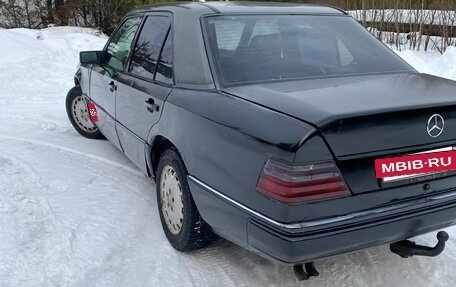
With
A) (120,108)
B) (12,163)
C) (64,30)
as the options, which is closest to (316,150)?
(120,108)

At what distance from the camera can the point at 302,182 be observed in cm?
227

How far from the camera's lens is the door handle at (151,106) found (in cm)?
349

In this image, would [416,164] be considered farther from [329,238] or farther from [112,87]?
[112,87]

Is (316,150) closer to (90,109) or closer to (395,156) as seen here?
(395,156)

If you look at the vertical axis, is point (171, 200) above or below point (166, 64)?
below

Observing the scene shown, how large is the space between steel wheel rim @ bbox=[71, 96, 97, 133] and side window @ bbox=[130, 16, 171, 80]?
210cm

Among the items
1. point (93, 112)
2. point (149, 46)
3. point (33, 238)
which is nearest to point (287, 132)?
point (149, 46)

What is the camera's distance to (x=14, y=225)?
12.2 feet

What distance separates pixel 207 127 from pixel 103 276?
1.14 metres

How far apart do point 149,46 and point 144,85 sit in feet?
1.16

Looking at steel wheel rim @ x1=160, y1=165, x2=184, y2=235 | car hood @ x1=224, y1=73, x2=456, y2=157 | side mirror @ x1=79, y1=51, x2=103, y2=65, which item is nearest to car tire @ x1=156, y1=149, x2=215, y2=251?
steel wheel rim @ x1=160, y1=165, x2=184, y2=235

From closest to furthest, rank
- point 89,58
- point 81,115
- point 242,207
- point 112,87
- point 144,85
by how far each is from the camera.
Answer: point 242,207 → point 144,85 → point 112,87 → point 89,58 → point 81,115

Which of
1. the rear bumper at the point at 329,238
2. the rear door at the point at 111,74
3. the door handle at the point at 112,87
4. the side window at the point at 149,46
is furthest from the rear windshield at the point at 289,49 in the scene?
the door handle at the point at 112,87

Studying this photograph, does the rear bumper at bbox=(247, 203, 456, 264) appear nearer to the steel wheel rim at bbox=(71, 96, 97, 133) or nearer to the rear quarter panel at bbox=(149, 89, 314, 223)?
the rear quarter panel at bbox=(149, 89, 314, 223)
